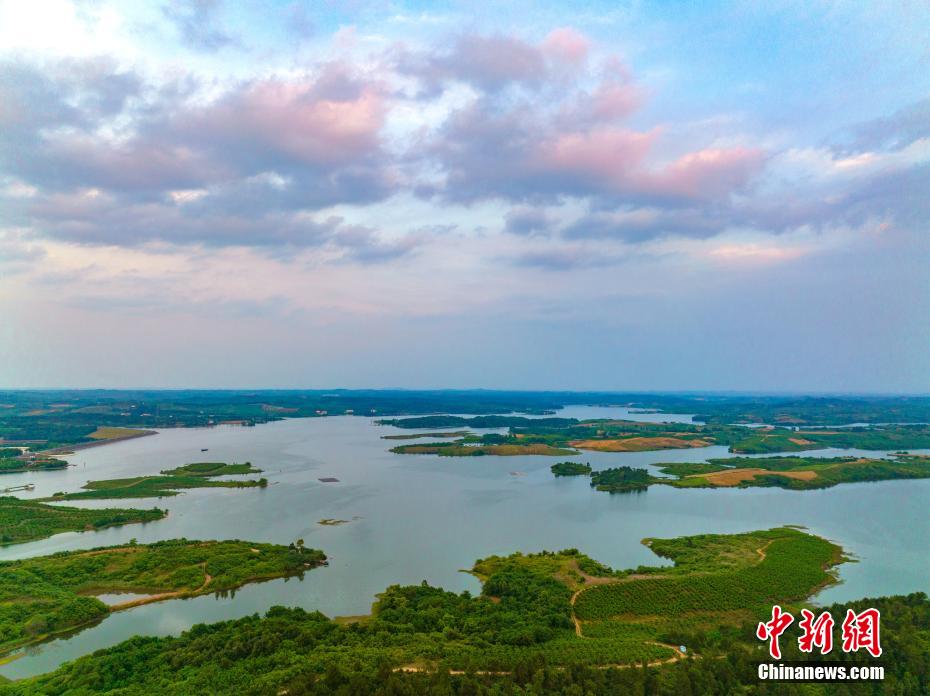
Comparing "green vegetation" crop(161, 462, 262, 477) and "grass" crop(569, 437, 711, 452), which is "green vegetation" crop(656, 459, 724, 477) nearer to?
"grass" crop(569, 437, 711, 452)

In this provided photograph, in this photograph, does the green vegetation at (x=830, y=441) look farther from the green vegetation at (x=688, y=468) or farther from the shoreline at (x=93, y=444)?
the shoreline at (x=93, y=444)

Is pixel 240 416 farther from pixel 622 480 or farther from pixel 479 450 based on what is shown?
pixel 622 480

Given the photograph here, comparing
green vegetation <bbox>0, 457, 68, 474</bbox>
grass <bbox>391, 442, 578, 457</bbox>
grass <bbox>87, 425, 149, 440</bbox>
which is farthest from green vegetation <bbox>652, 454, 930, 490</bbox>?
grass <bbox>87, 425, 149, 440</bbox>

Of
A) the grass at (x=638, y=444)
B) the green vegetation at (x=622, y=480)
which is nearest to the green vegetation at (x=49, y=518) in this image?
the green vegetation at (x=622, y=480)

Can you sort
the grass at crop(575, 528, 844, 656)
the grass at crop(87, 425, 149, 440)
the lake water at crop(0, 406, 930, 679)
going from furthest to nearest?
the grass at crop(87, 425, 149, 440)
the lake water at crop(0, 406, 930, 679)
the grass at crop(575, 528, 844, 656)

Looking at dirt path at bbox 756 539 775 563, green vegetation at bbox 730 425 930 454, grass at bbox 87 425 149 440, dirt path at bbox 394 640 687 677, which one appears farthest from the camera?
grass at bbox 87 425 149 440

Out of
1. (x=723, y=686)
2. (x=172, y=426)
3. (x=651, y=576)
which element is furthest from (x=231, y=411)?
(x=723, y=686)

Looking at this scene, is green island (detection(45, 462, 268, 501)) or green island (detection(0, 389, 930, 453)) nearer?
green island (detection(45, 462, 268, 501))
